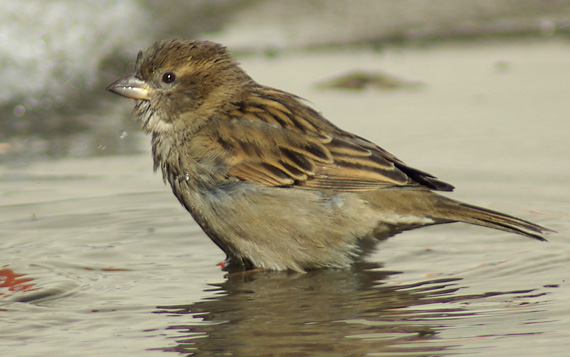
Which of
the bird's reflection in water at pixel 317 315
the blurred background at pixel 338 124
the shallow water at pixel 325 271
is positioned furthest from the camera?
the blurred background at pixel 338 124

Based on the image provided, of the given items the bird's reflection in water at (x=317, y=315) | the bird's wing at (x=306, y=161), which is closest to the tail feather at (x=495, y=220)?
the bird's wing at (x=306, y=161)

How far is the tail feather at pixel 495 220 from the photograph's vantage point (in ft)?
18.1

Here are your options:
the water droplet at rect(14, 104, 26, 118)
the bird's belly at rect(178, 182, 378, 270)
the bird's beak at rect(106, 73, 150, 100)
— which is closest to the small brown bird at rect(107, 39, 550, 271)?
the bird's belly at rect(178, 182, 378, 270)

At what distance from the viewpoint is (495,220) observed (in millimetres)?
5582

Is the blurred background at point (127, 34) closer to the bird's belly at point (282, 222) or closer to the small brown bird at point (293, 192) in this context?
the small brown bird at point (293, 192)

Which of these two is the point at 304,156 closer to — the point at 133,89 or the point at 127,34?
the point at 133,89

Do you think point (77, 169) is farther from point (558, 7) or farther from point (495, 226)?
point (558, 7)

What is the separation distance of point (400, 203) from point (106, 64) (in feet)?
17.3

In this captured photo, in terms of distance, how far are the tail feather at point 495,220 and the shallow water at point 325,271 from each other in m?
0.18

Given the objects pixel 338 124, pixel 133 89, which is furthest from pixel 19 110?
pixel 133 89

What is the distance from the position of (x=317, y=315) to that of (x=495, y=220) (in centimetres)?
124

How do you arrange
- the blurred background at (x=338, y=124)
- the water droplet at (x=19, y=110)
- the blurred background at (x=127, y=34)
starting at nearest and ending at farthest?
1. the blurred background at (x=338, y=124)
2. the blurred background at (x=127, y=34)
3. the water droplet at (x=19, y=110)

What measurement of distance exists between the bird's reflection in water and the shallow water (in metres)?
0.01

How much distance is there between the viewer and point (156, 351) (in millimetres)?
4336
